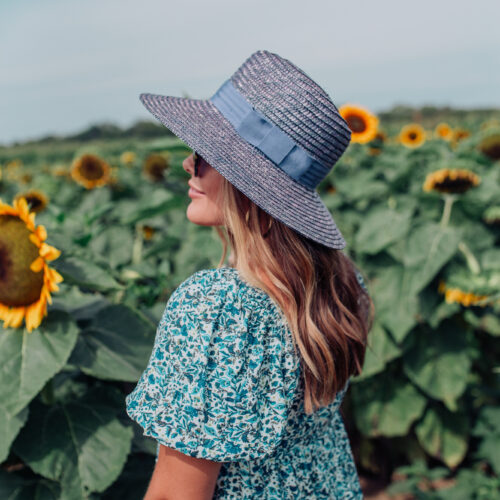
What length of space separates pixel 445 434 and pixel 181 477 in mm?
2445

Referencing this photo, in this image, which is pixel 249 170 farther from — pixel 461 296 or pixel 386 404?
pixel 386 404

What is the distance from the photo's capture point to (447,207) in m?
2.72

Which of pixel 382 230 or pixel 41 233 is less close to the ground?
pixel 41 233

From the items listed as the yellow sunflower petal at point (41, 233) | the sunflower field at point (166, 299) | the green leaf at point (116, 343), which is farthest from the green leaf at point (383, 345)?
the yellow sunflower petal at point (41, 233)

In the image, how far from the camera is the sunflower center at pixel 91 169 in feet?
13.8

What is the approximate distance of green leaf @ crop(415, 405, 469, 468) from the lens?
3070mm

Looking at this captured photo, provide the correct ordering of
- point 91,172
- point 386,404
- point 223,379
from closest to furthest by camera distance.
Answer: point 223,379 → point 386,404 → point 91,172

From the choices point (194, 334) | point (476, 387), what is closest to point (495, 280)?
point (476, 387)

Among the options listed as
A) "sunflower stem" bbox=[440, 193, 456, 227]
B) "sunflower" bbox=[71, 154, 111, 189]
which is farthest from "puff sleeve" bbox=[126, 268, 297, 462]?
"sunflower" bbox=[71, 154, 111, 189]

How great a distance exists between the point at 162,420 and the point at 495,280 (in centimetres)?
156

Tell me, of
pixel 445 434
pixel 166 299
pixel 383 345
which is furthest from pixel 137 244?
pixel 445 434

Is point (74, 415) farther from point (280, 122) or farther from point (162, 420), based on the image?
point (280, 122)

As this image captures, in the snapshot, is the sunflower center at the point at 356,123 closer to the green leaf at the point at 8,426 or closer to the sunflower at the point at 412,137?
the sunflower at the point at 412,137

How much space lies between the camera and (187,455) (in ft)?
3.28
